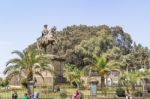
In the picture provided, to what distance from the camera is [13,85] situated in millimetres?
44594

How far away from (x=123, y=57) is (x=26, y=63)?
47.2 metres

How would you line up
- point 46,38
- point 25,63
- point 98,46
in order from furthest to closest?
point 98,46
point 46,38
point 25,63

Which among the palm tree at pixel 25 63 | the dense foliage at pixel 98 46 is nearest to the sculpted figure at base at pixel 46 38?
the palm tree at pixel 25 63

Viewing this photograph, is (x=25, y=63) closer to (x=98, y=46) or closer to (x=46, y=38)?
(x=46, y=38)

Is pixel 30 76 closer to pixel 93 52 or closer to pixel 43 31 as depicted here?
pixel 43 31

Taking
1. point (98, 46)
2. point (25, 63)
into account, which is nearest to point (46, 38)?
point (25, 63)

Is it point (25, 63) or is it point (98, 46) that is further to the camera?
point (98, 46)

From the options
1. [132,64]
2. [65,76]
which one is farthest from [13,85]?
[132,64]

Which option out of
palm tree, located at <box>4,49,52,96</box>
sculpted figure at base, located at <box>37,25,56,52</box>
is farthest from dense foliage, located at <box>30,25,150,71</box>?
palm tree, located at <box>4,49,52,96</box>

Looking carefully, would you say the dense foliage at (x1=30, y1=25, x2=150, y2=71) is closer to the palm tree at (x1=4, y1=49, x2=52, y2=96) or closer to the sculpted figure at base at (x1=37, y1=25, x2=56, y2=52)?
the sculpted figure at base at (x1=37, y1=25, x2=56, y2=52)

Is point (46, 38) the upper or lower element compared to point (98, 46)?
lower

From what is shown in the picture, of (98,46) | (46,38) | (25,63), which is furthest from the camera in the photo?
(98,46)

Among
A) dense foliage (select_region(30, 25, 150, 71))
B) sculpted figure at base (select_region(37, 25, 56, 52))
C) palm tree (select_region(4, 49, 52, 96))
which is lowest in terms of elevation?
palm tree (select_region(4, 49, 52, 96))

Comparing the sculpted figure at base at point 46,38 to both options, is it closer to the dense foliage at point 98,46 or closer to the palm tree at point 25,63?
the palm tree at point 25,63
